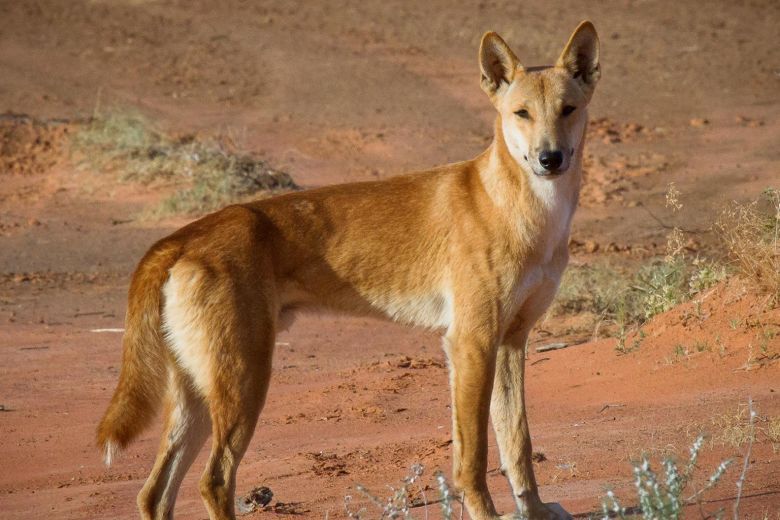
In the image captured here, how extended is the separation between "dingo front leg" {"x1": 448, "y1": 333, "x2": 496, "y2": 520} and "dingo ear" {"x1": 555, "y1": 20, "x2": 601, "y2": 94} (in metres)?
1.41

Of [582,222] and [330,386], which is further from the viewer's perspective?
[582,222]

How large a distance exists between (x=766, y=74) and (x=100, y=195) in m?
11.8

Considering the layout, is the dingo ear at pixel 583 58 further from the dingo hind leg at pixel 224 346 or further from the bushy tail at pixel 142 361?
the bushy tail at pixel 142 361

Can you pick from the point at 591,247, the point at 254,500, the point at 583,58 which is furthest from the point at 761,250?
the point at 591,247

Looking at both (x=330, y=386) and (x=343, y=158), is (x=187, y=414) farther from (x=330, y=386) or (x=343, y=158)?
(x=343, y=158)

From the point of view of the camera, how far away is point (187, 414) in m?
5.56

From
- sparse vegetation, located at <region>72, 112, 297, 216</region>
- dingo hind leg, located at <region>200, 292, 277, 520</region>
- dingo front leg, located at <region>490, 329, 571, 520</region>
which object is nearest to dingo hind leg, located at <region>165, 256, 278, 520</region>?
dingo hind leg, located at <region>200, 292, 277, 520</region>

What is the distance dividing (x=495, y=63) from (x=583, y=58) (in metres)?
0.43

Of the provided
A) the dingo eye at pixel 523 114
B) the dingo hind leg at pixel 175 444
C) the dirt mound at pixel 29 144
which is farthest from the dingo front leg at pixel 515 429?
the dirt mound at pixel 29 144

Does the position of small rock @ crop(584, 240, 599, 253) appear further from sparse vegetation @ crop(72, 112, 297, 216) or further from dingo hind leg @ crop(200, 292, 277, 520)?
dingo hind leg @ crop(200, 292, 277, 520)

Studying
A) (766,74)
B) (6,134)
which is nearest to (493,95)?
(6,134)

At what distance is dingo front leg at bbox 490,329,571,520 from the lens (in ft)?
18.2

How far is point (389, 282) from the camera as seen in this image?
5762mm

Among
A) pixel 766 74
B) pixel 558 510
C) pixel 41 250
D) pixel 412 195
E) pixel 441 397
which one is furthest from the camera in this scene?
pixel 766 74
